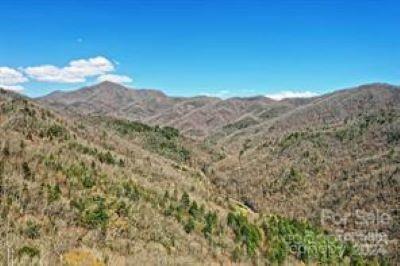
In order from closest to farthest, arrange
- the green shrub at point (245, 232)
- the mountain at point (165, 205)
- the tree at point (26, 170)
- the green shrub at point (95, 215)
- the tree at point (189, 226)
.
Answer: the mountain at point (165, 205) → the green shrub at point (95, 215) → the tree at point (26, 170) → the tree at point (189, 226) → the green shrub at point (245, 232)

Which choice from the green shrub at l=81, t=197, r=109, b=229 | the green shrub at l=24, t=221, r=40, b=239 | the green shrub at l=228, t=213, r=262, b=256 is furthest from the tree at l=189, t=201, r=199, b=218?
the green shrub at l=24, t=221, r=40, b=239

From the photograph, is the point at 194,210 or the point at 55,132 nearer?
the point at 194,210

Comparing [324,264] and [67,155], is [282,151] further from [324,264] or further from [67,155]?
[67,155]

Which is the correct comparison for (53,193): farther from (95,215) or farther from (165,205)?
(165,205)

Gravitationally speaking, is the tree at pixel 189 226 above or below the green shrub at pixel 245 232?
above

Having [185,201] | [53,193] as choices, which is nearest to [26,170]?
[53,193]

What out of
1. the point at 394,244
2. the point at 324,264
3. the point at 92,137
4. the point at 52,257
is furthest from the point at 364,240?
the point at 52,257

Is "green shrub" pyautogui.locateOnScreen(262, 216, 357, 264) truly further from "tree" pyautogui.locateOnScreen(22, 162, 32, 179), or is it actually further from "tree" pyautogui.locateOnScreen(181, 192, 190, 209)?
"tree" pyautogui.locateOnScreen(22, 162, 32, 179)

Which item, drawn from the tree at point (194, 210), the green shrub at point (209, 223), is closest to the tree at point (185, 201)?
the tree at point (194, 210)

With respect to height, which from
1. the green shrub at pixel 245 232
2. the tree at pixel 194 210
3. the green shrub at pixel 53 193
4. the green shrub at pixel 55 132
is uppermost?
the green shrub at pixel 55 132

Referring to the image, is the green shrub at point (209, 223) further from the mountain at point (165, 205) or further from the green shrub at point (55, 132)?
the green shrub at point (55, 132)

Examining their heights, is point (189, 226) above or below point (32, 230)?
below

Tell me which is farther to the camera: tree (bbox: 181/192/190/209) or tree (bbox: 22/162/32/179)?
tree (bbox: 181/192/190/209)
